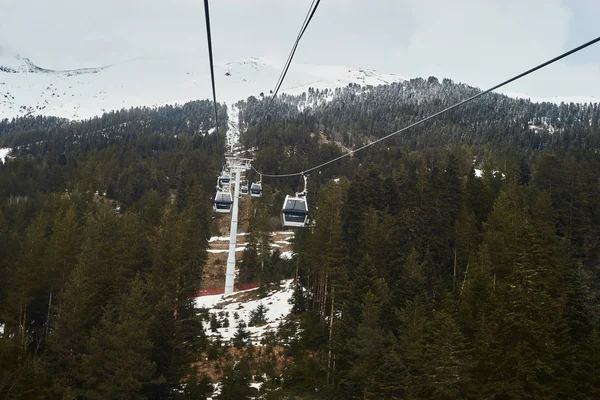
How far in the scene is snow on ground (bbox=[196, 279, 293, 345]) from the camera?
4250cm

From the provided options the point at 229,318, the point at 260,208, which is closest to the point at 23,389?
the point at 229,318

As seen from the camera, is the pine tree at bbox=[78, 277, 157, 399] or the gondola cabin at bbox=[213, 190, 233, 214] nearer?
the pine tree at bbox=[78, 277, 157, 399]

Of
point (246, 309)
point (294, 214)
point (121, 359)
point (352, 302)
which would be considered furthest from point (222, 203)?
point (121, 359)

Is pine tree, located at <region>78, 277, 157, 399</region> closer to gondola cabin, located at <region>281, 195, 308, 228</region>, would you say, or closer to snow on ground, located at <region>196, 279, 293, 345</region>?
gondola cabin, located at <region>281, 195, 308, 228</region>

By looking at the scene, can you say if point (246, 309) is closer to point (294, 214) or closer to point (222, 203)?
point (222, 203)

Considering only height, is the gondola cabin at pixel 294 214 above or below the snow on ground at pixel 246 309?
above

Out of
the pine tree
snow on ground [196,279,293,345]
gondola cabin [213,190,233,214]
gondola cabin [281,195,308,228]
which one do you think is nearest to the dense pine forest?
the pine tree

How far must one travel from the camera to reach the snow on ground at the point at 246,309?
4250cm

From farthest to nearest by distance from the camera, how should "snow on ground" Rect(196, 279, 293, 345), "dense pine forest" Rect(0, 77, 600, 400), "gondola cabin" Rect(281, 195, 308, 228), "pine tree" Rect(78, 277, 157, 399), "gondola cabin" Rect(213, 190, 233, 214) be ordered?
"gondola cabin" Rect(213, 190, 233, 214)
"snow on ground" Rect(196, 279, 293, 345)
"gondola cabin" Rect(281, 195, 308, 228)
"pine tree" Rect(78, 277, 157, 399)
"dense pine forest" Rect(0, 77, 600, 400)

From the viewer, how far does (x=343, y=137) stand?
156 m

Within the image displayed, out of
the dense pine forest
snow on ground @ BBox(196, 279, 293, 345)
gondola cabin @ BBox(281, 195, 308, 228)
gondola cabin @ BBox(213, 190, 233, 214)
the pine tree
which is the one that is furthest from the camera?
gondola cabin @ BBox(213, 190, 233, 214)

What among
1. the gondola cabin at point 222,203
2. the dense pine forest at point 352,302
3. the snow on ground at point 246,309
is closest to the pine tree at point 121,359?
the dense pine forest at point 352,302

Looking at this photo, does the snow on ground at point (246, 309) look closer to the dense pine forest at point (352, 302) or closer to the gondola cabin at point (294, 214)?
the dense pine forest at point (352, 302)

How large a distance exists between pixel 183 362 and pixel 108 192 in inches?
3012
